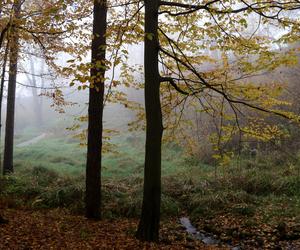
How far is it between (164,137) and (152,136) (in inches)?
108

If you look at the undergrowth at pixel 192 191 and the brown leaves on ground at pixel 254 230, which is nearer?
the brown leaves on ground at pixel 254 230

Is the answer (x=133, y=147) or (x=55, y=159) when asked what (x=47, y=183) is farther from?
(x=133, y=147)

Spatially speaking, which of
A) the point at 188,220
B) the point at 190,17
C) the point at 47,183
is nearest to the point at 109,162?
the point at 47,183

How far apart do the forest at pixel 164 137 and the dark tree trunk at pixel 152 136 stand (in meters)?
0.02

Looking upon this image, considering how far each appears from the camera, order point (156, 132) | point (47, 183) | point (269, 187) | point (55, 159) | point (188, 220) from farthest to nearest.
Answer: point (55, 159) < point (47, 183) < point (269, 187) < point (188, 220) < point (156, 132)

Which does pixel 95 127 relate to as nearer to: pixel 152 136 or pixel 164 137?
pixel 164 137

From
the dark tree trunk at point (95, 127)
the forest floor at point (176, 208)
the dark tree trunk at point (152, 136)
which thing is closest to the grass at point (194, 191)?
the forest floor at point (176, 208)

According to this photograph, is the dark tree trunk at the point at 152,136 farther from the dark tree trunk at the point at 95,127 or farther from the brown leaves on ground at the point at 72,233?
the dark tree trunk at the point at 95,127

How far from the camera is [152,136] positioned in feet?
23.3

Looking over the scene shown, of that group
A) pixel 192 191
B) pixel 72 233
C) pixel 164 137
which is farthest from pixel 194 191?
pixel 72 233

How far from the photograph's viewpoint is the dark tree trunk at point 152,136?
7.11 metres

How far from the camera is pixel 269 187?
12.0 metres

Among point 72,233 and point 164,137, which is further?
point 164,137

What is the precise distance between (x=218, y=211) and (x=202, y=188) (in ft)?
6.15
